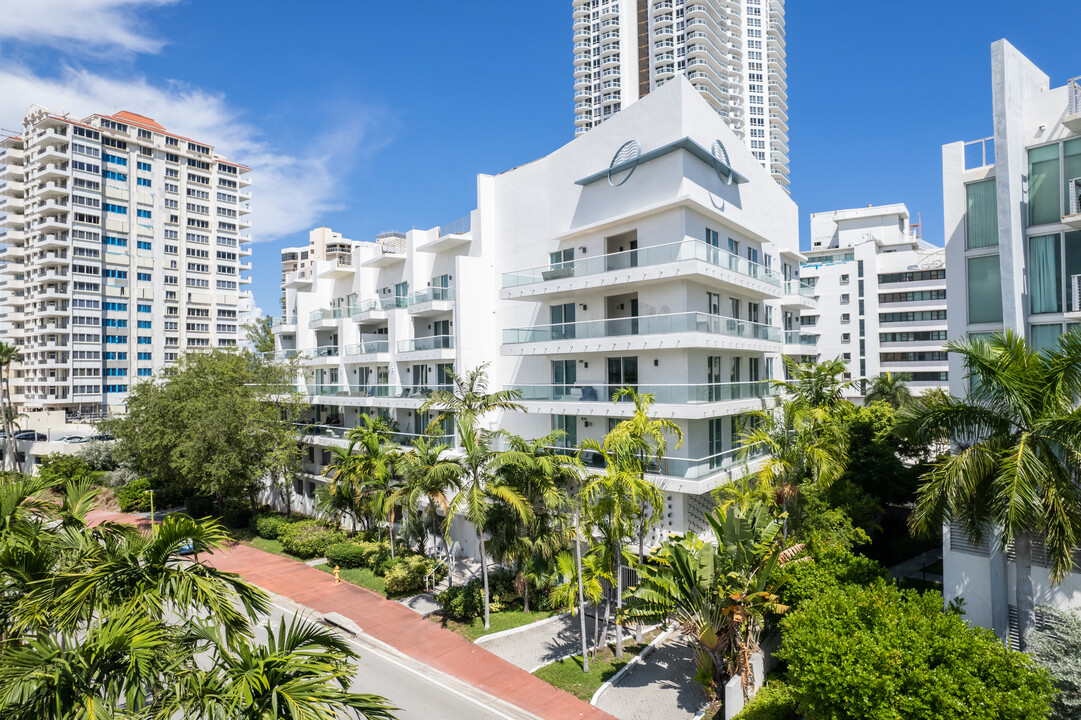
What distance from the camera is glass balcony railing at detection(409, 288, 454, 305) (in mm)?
33875

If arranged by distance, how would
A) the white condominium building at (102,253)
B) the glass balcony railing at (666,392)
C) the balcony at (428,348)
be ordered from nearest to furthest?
the glass balcony railing at (666,392) < the balcony at (428,348) < the white condominium building at (102,253)

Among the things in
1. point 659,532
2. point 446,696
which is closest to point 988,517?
point 659,532

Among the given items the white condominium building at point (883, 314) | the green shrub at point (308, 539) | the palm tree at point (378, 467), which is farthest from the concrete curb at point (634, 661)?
the white condominium building at point (883, 314)

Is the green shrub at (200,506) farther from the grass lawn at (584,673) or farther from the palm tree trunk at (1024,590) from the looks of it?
the palm tree trunk at (1024,590)

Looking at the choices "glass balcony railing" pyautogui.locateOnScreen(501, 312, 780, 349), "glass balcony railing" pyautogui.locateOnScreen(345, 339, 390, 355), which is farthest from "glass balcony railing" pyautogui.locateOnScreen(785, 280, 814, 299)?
"glass balcony railing" pyautogui.locateOnScreen(345, 339, 390, 355)

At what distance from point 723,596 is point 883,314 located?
5863 centimetres

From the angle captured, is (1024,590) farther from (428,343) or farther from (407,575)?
(428,343)

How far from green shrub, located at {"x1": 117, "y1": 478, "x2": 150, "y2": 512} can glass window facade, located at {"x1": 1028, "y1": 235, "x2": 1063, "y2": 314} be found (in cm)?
4811

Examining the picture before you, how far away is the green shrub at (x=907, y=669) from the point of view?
1015 centimetres

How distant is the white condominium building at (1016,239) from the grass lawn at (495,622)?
13.1 meters

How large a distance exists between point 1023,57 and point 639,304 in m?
14.7

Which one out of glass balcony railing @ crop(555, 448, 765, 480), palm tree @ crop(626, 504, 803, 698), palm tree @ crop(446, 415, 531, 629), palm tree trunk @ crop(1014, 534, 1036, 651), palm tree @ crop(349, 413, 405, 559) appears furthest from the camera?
palm tree @ crop(349, 413, 405, 559)

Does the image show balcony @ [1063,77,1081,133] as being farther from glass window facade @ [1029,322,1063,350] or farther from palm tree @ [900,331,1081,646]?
palm tree @ [900,331,1081,646]

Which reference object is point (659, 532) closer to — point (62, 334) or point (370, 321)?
point (370, 321)
